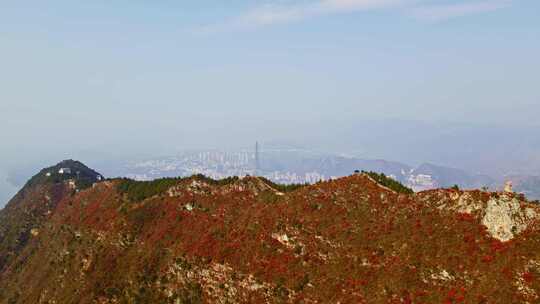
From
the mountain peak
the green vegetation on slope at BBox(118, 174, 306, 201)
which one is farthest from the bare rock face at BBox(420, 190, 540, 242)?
the mountain peak

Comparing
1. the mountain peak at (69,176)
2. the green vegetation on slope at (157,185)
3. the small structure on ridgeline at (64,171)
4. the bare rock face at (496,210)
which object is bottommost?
the mountain peak at (69,176)

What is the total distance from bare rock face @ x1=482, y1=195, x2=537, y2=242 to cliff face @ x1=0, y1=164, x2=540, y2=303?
11cm

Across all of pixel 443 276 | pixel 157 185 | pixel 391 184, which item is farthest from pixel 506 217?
pixel 157 185

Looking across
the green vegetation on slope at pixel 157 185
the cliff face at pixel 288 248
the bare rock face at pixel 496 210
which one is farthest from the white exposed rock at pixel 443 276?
the green vegetation on slope at pixel 157 185

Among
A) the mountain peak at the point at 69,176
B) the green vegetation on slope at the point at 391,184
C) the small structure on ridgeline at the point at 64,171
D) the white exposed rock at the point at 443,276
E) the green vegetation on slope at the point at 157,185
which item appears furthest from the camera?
the small structure on ridgeline at the point at 64,171

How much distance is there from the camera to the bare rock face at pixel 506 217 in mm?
42375

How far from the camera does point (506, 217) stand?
43094mm

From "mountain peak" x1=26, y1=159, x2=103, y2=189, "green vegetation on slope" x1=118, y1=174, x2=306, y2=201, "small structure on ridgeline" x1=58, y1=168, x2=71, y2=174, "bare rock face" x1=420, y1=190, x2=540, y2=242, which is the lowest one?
"mountain peak" x1=26, y1=159, x2=103, y2=189

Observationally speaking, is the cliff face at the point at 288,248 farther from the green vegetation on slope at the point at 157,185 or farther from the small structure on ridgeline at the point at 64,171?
the small structure on ridgeline at the point at 64,171

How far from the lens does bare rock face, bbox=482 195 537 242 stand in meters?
42.4

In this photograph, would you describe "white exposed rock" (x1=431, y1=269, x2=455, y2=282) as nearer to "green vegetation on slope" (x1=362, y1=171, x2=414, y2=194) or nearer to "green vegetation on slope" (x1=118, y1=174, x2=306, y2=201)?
"green vegetation on slope" (x1=362, y1=171, x2=414, y2=194)

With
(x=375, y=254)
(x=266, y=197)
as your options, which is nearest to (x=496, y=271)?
(x=375, y=254)

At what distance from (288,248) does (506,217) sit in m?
25.0

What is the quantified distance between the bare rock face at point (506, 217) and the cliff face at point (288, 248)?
11cm
